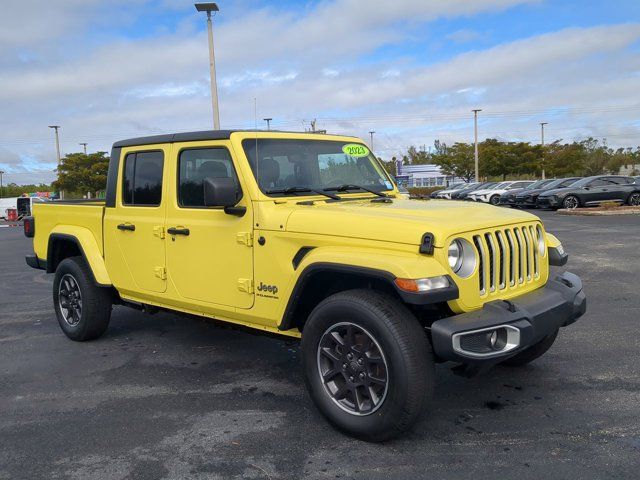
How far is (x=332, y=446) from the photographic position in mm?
3389

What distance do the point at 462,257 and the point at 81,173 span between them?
4291cm

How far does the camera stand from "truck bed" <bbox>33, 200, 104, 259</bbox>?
5398mm

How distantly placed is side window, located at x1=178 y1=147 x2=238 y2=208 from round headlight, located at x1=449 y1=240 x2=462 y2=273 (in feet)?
5.60

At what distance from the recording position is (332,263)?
339 cm

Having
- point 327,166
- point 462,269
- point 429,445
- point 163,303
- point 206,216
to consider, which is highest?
point 327,166

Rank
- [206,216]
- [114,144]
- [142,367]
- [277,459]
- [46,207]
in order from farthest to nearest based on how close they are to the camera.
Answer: [46,207]
[114,144]
[142,367]
[206,216]
[277,459]

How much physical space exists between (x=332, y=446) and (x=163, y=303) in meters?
2.10

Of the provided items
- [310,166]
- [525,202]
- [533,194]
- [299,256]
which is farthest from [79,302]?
[525,202]

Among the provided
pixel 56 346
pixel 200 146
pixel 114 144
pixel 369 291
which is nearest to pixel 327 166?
pixel 200 146

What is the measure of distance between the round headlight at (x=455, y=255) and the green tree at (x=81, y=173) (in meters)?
41.5

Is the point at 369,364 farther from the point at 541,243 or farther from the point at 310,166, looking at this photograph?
the point at 310,166

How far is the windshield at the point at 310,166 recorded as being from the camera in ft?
13.8

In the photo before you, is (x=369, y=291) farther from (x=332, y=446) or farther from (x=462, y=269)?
(x=332, y=446)

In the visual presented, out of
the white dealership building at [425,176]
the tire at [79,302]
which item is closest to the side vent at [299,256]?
the tire at [79,302]
